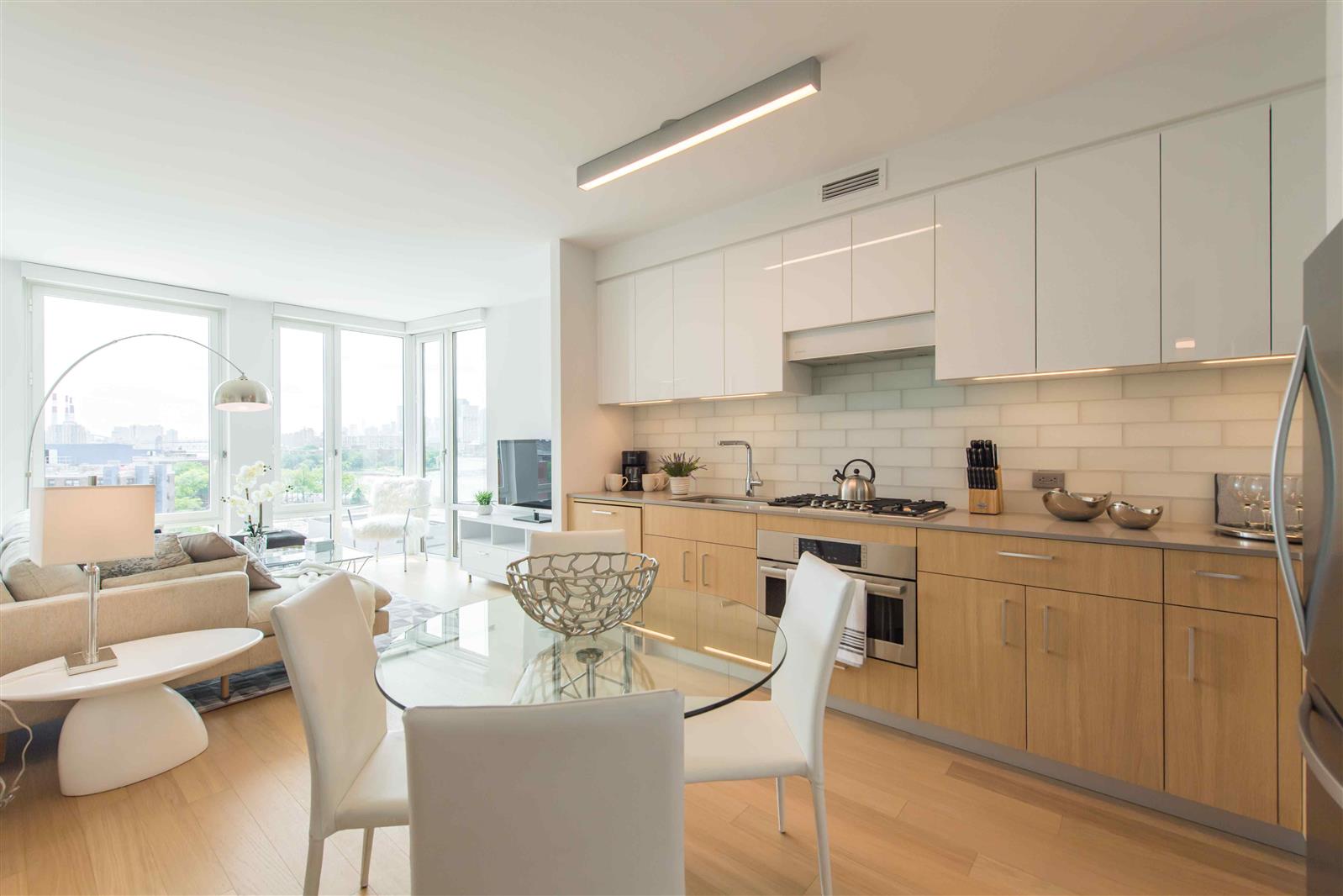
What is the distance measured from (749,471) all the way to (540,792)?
2856 millimetres

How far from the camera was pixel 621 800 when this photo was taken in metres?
0.90

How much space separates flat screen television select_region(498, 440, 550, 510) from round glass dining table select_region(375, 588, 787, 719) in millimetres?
3156

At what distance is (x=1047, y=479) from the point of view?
8.80ft

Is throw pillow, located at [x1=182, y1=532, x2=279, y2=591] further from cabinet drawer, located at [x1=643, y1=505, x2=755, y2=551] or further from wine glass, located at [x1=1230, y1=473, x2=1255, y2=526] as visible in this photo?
wine glass, located at [x1=1230, y1=473, x2=1255, y2=526]

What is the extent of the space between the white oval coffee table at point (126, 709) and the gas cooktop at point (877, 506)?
2.59m

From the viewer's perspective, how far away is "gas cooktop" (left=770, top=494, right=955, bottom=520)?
266 centimetres

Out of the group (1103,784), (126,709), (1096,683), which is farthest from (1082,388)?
(126,709)

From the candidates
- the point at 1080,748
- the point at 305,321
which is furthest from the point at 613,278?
the point at 305,321

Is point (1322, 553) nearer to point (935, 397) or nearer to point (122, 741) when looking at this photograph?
point (935, 397)

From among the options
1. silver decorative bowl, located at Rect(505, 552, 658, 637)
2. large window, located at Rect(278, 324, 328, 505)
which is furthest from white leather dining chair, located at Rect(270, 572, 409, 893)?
large window, located at Rect(278, 324, 328, 505)

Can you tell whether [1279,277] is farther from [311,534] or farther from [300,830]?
[311,534]

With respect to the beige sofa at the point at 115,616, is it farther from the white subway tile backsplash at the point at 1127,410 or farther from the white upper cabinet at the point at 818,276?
the white subway tile backsplash at the point at 1127,410

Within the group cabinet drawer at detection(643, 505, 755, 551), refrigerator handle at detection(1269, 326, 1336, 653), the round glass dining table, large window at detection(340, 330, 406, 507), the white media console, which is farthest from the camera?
large window at detection(340, 330, 406, 507)

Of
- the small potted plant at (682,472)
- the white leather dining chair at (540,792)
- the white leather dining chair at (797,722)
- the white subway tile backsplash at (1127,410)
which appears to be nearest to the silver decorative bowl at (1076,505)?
the white subway tile backsplash at (1127,410)
